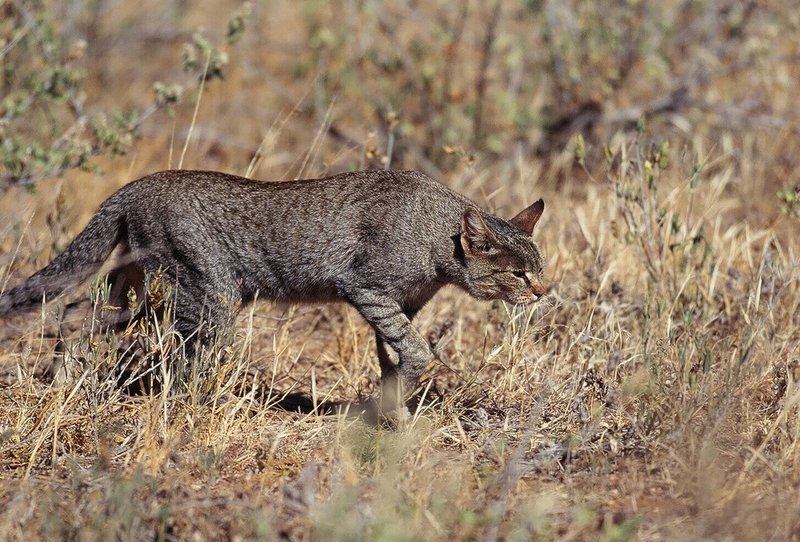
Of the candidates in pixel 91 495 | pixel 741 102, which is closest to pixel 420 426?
pixel 91 495

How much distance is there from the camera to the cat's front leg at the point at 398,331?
5605 mm

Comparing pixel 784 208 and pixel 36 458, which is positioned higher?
pixel 784 208

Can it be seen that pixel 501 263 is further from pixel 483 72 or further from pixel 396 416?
pixel 483 72

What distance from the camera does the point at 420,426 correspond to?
16.8ft

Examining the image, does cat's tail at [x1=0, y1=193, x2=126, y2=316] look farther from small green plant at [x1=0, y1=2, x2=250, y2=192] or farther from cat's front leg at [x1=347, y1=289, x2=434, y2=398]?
cat's front leg at [x1=347, y1=289, x2=434, y2=398]

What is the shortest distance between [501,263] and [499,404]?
0.74 meters

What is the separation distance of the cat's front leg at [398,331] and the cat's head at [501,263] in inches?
16.2

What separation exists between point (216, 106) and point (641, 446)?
7546 millimetres

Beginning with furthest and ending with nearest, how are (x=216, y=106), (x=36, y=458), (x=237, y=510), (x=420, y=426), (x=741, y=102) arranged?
1. (x=216, y=106)
2. (x=741, y=102)
3. (x=420, y=426)
4. (x=36, y=458)
5. (x=237, y=510)

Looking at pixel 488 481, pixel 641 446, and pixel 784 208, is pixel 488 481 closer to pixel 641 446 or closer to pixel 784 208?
pixel 641 446

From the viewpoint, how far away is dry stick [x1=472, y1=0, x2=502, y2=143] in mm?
9406

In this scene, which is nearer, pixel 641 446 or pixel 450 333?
pixel 641 446

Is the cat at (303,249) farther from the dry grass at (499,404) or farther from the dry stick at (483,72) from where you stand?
the dry stick at (483,72)

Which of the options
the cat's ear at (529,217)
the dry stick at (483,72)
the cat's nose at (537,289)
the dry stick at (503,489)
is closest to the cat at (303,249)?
the cat's nose at (537,289)
